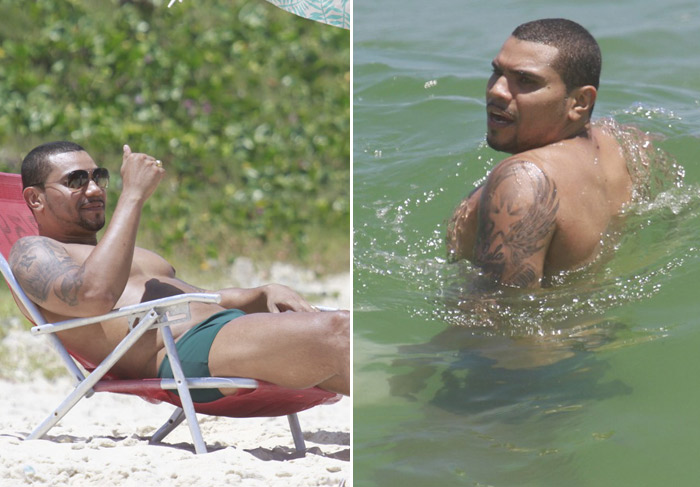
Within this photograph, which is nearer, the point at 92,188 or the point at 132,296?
the point at 132,296

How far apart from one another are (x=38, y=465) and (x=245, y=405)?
74 centimetres

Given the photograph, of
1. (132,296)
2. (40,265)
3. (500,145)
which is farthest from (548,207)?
(40,265)

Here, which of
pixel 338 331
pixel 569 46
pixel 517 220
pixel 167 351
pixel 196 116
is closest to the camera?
pixel 338 331

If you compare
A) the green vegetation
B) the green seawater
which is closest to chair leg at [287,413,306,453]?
the green seawater

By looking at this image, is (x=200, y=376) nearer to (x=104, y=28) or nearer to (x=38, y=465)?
(x=38, y=465)

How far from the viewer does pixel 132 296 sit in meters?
3.85

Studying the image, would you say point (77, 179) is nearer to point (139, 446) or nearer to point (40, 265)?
point (40, 265)

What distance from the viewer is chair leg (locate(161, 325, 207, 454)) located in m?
3.53

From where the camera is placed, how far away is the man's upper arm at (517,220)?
3.64 metres

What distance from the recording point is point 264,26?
8.21 m

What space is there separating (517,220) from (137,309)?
54.4 inches

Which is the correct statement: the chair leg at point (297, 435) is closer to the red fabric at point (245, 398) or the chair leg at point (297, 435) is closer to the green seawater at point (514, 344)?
the red fabric at point (245, 398)

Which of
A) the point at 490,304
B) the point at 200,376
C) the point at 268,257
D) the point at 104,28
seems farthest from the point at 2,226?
the point at 104,28

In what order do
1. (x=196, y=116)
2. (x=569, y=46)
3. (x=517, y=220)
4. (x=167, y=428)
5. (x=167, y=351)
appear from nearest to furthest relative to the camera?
(x=167, y=351) < (x=517, y=220) < (x=569, y=46) < (x=167, y=428) < (x=196, y=116)
